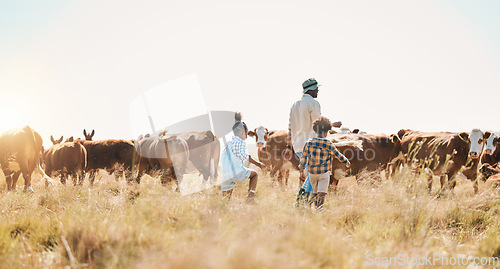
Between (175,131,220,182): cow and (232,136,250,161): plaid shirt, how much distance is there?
467cm

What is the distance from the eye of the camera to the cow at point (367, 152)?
8.04 meters

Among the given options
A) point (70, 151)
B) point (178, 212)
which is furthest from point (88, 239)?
point (70, 151)

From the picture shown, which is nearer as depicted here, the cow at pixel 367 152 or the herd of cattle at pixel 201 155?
the cow at pixel 367 152

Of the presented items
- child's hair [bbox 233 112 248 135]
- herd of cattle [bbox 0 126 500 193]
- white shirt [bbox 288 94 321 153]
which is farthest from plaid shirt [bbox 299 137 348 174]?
herd of cattle [bbox 0 126 500 193]

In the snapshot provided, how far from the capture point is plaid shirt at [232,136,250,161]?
5691mm

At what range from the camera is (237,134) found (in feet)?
19.4

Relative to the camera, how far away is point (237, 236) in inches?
112

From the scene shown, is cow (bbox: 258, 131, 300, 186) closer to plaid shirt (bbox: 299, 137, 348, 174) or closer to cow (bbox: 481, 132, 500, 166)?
plaid shirt (bbox: 299, 137, 348, 174)

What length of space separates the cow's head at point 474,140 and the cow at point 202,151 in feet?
23.7

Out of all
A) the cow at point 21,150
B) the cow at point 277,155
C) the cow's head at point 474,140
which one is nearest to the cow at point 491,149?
the cow's head at point 474,140

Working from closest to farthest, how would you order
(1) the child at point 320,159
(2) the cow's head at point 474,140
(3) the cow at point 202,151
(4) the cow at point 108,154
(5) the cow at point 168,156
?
(1) the child at point 320,159 → (2) the cow's head at point 474,140 → (5) the cow at point 168,156 → (3) the cow at point 202,151 → (4) the cow at point 108,154

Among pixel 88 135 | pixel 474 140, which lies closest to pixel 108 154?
pixel 88 135

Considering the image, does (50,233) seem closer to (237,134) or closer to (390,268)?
(237,134)

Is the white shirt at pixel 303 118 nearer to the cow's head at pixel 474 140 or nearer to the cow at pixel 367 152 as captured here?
the cow at pixel 367 152
